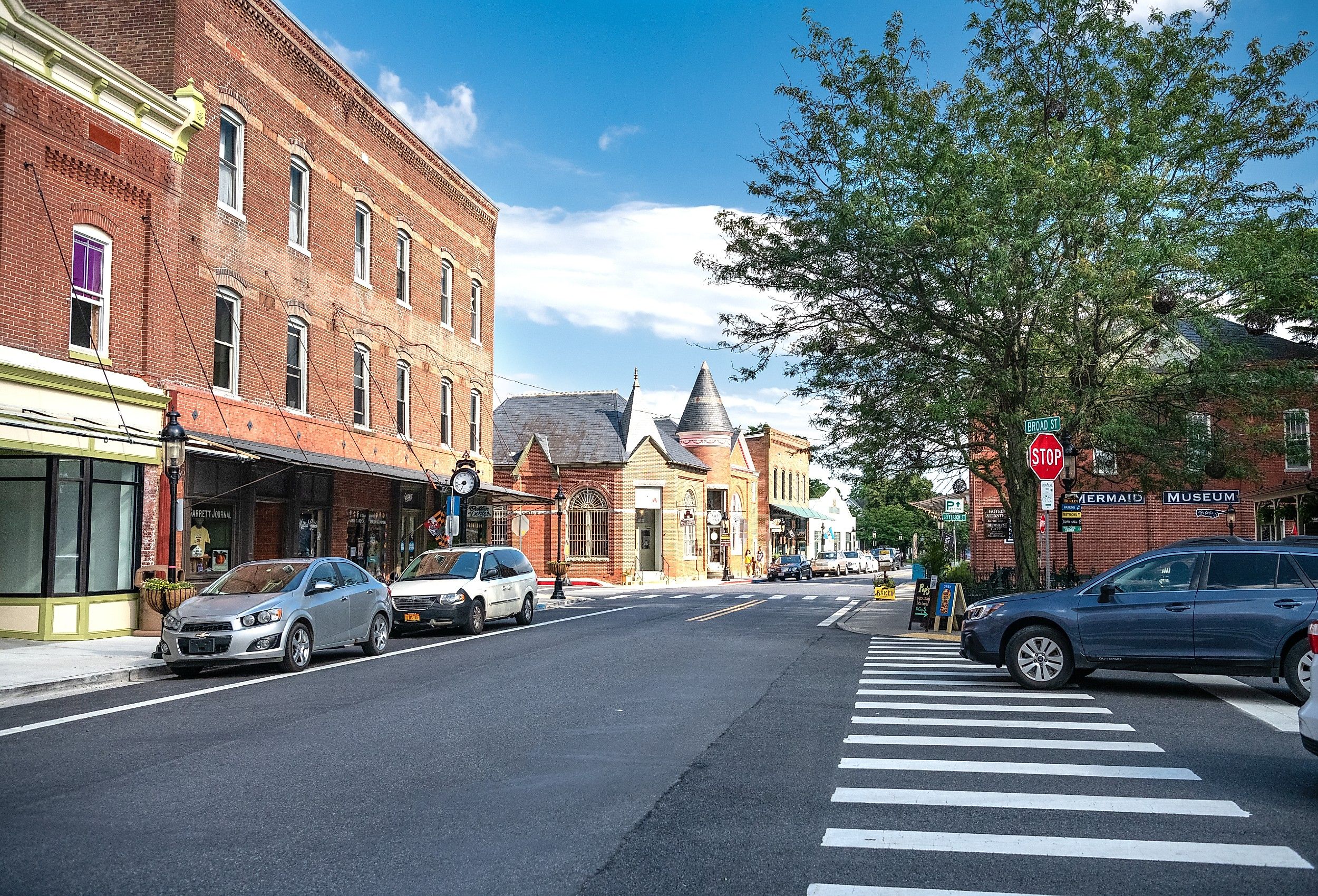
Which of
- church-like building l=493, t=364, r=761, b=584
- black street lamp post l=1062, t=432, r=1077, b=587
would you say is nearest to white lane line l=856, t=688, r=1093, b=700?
black street lamp post l=1062, t=432, r=1077, b=587

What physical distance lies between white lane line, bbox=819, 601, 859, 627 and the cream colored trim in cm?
1588

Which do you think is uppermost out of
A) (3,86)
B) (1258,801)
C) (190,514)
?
(3,86)

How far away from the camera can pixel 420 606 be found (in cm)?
1972

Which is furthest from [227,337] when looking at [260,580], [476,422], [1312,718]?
[1312,718]

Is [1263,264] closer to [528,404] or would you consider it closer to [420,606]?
[420,606]

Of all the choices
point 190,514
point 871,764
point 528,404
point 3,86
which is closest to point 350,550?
point 190,514

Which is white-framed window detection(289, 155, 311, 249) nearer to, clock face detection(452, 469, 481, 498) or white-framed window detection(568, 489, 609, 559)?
clock face detection(452, 469, 481, 498)

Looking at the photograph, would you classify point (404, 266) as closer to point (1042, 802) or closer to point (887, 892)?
point (1042, 802)

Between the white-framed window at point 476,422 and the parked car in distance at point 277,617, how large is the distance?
18.8 m

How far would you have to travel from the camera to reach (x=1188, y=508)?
34.8 metres

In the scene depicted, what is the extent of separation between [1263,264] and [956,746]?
13417mm

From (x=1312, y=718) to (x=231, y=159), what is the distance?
21.8 m

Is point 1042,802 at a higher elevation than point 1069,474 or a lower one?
lower

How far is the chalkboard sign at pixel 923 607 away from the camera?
2100 cm
